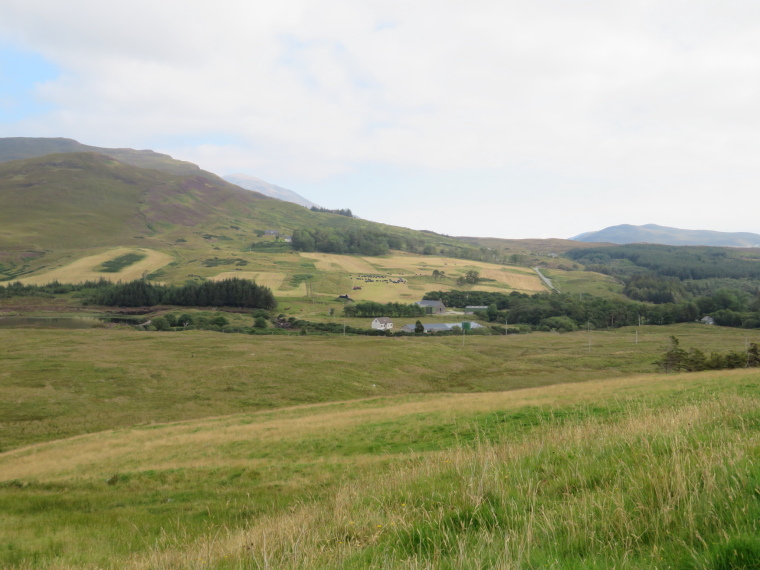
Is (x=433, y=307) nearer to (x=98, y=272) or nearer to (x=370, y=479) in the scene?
(x=98, y=272)

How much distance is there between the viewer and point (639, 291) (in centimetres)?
17800

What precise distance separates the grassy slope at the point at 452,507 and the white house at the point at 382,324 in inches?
3874

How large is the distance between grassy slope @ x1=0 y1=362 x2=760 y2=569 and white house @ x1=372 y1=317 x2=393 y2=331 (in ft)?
323

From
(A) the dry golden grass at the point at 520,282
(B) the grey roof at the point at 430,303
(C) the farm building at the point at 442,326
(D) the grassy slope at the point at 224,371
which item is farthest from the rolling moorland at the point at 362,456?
(A) the dry golden grass at the point at 520,282

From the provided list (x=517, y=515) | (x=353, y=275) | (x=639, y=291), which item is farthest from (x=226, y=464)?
(x=639, y=291)

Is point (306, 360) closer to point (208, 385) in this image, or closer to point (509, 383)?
point (208, 385)

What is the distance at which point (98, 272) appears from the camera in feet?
536

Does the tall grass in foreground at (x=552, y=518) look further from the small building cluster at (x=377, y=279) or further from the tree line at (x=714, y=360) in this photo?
the small building cluster at (x=377, y=279)

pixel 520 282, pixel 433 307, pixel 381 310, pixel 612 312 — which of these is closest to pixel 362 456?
pixel 381 310

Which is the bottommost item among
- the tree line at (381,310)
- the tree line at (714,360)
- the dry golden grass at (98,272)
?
the tree line at (381,310)

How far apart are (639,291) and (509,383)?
143673mm

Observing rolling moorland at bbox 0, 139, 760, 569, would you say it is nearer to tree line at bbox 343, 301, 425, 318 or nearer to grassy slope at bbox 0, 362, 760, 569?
grassy slope at bbox 0, 362, 760, 569

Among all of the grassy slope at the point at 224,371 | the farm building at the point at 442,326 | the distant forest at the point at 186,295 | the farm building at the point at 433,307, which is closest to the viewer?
the grassy slope at the point at 224,371

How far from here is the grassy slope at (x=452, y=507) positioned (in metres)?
5.14
